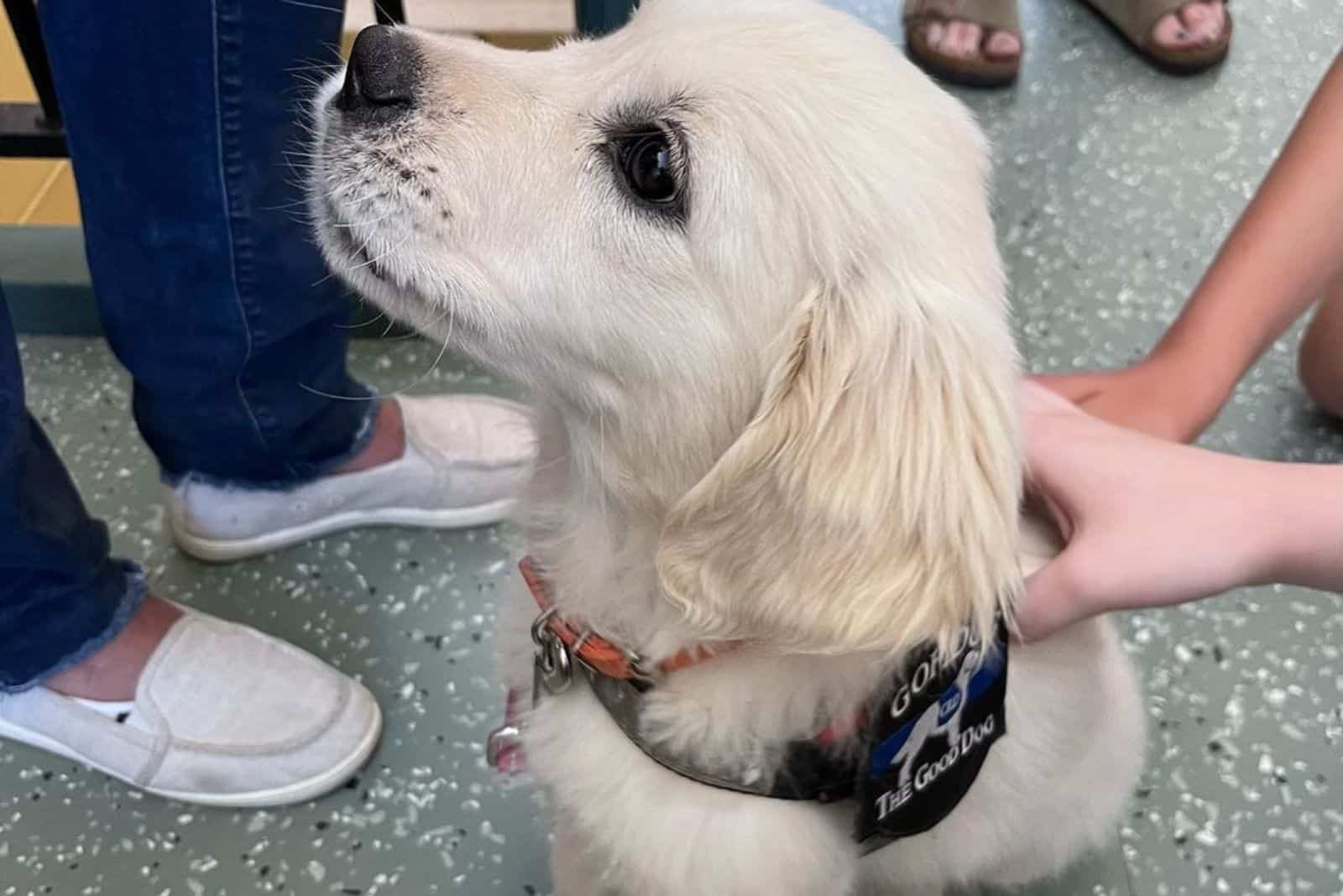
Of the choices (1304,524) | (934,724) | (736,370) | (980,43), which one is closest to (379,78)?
(736,370)

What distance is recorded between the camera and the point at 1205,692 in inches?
48.6

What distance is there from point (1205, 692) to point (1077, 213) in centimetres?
78

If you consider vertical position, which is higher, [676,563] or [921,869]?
[676,563]

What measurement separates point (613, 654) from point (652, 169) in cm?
33

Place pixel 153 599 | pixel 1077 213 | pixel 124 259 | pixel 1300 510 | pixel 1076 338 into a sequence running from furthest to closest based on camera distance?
pixel 1077 213, pixel 1076 338, pixel 153 599, pixel 124 259, pixel 1300 510

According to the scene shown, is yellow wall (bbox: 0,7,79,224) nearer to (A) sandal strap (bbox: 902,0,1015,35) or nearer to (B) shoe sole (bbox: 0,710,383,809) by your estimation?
(B) shoe sole (bbox: 0,710,383,809)

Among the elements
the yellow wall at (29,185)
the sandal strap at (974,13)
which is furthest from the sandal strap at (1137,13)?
the yellow wall at (29,185)

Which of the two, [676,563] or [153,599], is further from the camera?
[153,599]

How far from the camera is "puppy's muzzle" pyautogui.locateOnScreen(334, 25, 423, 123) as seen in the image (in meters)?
0.71

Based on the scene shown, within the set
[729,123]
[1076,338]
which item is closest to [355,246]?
[729,123]

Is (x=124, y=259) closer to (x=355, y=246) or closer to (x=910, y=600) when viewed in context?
(x=355, y=246)

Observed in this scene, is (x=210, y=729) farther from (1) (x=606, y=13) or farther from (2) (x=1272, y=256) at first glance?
(2) (x=1272, y=256)

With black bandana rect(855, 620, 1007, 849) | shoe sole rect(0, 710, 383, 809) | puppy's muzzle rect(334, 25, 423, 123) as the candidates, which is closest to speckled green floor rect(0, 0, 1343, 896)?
shoe sole rect(0, 710, 383, 809)

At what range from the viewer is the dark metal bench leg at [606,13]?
1.27 m
